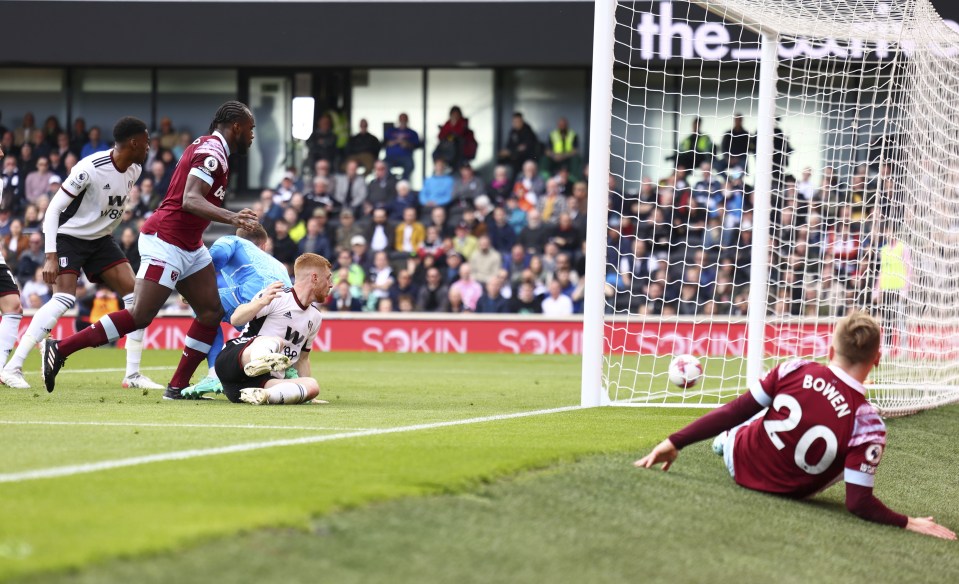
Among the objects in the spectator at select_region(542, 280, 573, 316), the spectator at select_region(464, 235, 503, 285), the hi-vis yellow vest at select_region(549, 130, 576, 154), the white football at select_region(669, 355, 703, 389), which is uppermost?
the hi-vis yellow vest at select_region(549, 130, 576, 154)

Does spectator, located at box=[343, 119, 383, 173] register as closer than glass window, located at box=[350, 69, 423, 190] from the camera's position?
Yes

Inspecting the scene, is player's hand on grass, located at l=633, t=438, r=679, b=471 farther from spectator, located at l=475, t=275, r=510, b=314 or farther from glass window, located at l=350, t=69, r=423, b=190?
glass window, located at l=350, t=69, r=423, b=190

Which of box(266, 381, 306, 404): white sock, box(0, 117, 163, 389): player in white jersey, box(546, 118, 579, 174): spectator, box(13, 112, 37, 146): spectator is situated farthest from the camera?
box(13, 112, 37, 146): spectator

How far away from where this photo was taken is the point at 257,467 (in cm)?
462

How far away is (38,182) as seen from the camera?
70.0 feet

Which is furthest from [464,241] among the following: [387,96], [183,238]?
[183,238]

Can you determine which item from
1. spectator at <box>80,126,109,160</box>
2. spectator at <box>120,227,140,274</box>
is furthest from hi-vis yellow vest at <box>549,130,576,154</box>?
spectator at <box>80,126,109,160</box>

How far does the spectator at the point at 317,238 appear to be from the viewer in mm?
19641

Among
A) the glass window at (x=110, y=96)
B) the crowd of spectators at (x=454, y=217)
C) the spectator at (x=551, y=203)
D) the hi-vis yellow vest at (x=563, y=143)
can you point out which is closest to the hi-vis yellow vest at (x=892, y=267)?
the crowd of spectators at (x=454, y=217)

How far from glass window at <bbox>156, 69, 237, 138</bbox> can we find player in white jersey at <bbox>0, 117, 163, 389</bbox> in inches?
566

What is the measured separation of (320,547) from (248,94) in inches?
816

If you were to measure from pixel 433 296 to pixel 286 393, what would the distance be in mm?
11052

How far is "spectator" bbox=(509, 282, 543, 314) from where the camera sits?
1853cm

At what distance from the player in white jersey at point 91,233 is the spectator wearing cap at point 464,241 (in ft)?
33.4
